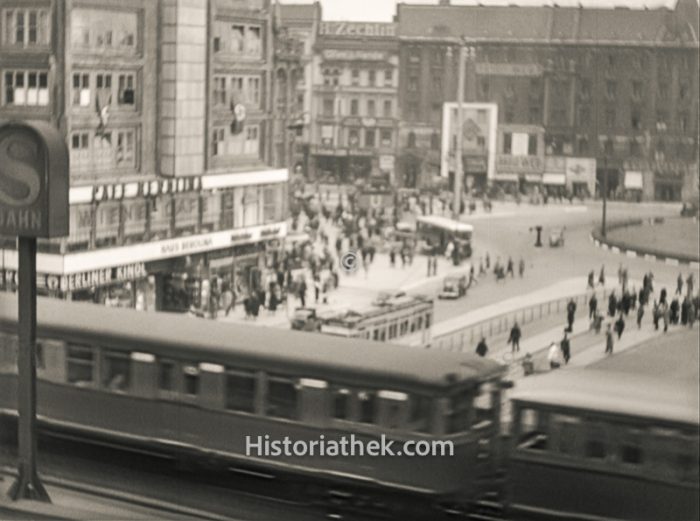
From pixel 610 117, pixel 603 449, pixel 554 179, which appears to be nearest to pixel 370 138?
pixel 554 179

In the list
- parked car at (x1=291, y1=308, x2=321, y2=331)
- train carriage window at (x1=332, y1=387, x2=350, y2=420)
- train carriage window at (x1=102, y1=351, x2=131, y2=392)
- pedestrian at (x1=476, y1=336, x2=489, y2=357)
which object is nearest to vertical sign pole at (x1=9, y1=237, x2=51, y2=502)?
train carriage window at (x1=102, y1=351, x2=131, y2=392)

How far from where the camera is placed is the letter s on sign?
2834 mm

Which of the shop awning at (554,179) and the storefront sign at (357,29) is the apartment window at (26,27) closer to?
the storefront sign at (357,29)

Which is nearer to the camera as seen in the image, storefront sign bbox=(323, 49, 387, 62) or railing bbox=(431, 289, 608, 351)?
railing bbox=(431, 289, 608, 351)

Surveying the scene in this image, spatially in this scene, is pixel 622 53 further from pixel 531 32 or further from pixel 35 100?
pixel 35 100

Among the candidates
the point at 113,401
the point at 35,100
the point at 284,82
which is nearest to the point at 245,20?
the point at 284,82

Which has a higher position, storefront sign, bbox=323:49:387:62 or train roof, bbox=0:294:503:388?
storefront sign, bbox=323:49:387:62

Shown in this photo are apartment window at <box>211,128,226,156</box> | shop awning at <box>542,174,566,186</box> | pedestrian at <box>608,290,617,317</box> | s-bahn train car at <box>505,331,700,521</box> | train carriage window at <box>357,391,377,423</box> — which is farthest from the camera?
apartment window at <box>211,128,226,156</box>

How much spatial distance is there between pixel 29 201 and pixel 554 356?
3.66 ft

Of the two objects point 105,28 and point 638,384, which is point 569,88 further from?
point 105,28

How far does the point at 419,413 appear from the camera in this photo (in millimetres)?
2537

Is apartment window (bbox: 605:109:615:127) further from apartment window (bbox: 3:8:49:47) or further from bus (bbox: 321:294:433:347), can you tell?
apartment window (bbox: 3:8:49:47)

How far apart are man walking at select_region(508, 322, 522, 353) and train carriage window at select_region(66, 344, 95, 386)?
87 centimetres

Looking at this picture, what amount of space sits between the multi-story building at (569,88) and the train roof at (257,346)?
41cm
